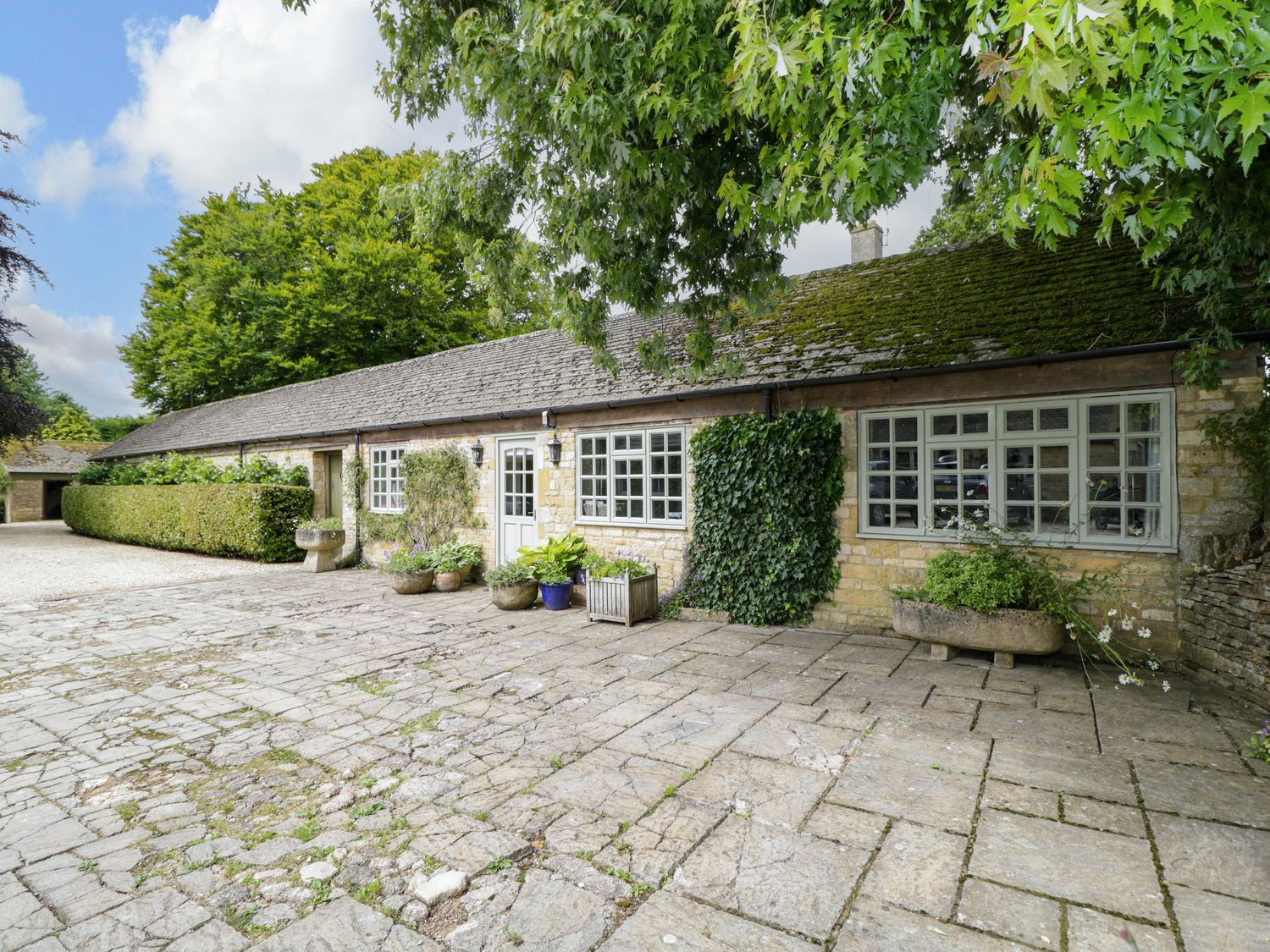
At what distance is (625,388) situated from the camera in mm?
9242

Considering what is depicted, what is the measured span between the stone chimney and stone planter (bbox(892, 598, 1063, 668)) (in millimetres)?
7854

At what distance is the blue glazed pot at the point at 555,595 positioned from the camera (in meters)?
8.65

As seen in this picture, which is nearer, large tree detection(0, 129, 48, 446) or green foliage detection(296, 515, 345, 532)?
green foliage detection(296, 515, 345, 532)

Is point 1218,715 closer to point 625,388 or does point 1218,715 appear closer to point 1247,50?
point 1247,50

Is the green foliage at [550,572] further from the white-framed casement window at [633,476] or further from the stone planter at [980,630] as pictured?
the stone planter at [980,630]

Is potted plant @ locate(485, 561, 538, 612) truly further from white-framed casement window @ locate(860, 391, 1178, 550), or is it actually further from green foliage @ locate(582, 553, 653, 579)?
white-framed casement window @ locate(860, 391, 1178, 550)

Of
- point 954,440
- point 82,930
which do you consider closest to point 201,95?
point 82,930

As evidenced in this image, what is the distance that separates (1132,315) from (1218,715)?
372cm

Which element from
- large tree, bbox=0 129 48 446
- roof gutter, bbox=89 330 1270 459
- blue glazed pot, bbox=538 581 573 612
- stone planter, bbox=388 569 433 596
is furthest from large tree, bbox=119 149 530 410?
blue glazed pot, bbox=538 581 573 612

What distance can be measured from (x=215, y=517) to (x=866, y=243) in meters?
15.8

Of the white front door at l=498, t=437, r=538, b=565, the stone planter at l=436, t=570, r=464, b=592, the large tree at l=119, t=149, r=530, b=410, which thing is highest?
the large tree at l=119, t=149, r=530, b=410

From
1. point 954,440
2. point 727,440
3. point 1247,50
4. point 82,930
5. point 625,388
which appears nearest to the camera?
point 1247,50

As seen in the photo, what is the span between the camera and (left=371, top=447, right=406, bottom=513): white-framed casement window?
12820 millimetres

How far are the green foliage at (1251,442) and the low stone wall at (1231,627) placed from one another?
0.68 m
